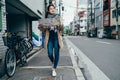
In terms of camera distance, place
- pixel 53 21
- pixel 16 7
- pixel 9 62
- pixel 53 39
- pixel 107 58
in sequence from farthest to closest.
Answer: pixel 16 7 < pixel 107 58 < pixel 53 39 < pixel 53 21 < pixel 9 62

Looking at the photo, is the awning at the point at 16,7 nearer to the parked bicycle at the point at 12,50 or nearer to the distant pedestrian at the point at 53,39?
the parked bicycle at the point at 12,50

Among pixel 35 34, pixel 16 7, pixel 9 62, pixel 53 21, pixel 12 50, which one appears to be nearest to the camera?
pixel 9 62

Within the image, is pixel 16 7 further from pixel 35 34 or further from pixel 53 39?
pixel 53 39

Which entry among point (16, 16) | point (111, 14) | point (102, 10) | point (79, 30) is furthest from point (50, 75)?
point (79, 30)

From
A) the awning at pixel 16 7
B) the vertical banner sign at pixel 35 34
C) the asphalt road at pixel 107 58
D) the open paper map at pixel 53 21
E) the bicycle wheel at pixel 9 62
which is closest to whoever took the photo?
the bicycle wheel at pixel 9 62

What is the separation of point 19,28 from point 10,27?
66cm

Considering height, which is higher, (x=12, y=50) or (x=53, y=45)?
(x=53, y=45)

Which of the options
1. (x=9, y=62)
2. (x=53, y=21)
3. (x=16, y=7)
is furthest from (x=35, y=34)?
(x=9, y=62)

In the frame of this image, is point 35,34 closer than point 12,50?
No

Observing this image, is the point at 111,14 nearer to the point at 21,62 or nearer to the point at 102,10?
the point at 102,10

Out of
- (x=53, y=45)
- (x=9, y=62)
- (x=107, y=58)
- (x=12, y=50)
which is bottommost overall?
(x=107, y=58)

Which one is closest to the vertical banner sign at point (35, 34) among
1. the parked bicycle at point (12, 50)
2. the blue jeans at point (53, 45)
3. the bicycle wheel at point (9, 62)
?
the parked bicycle at point (12, 50)

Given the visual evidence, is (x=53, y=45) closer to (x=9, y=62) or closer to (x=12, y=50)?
(x=12, y=50)

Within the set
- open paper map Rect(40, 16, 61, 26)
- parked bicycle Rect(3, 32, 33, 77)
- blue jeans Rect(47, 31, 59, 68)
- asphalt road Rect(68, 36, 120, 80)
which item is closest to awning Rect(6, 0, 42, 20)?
parked bicycle Rect(3, 32, 33, 77)
